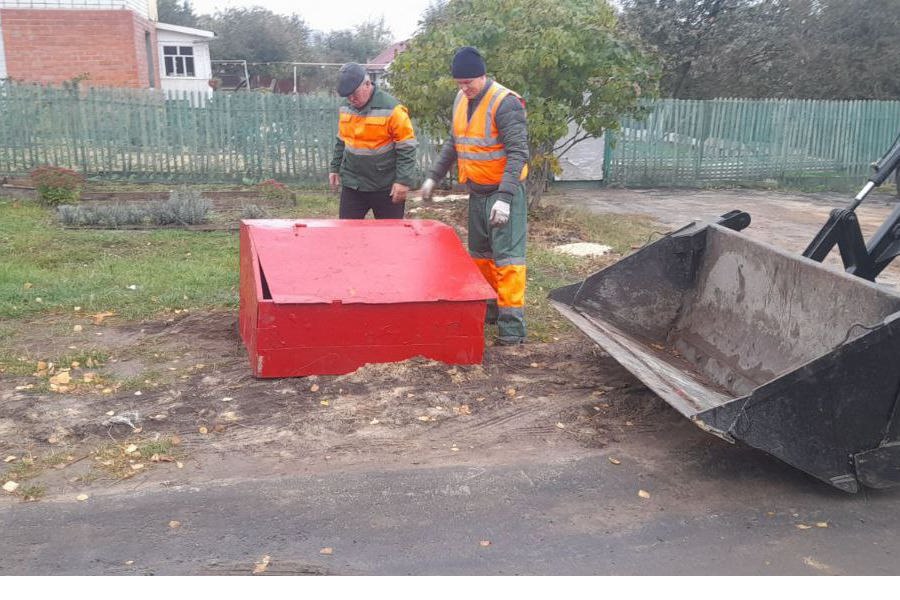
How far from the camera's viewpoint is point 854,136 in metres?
17.0

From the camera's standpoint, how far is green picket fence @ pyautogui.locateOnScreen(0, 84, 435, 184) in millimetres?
14016

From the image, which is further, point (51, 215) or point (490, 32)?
point (51, 215)

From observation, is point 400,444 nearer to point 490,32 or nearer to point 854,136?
point 490,32

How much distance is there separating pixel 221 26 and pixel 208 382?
144 ft

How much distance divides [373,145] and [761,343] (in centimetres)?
306

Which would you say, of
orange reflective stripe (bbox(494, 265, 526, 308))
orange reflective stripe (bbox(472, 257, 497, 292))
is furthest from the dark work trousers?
orange reflective stripe (bbox(494, 265, 526, 308))

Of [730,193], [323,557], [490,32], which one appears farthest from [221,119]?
[323,557]

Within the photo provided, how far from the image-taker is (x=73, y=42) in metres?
24.1

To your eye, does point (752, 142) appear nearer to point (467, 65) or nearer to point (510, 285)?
point (510, 285)

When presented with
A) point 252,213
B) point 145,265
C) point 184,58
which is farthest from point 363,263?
point 184,58

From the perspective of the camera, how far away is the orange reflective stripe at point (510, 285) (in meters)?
5.60

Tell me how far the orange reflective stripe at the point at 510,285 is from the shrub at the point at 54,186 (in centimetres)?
785

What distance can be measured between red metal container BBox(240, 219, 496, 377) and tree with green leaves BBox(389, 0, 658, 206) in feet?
15.7

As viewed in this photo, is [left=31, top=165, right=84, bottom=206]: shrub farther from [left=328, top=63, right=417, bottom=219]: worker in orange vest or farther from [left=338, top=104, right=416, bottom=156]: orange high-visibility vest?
[left=338, top=104, right=416, bottom=156]: orange high-visibility vest
